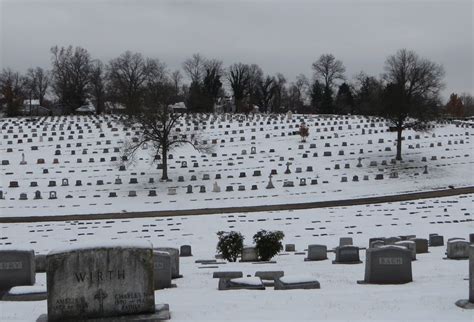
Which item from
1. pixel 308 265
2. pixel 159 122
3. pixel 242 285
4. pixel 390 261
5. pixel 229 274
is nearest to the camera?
pixel 242 285

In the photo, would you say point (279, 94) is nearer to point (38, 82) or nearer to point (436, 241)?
point (38, 82)

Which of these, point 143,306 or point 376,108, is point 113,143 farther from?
point 143,306

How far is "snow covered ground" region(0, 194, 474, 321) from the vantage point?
396 inches

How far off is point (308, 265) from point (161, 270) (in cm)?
591

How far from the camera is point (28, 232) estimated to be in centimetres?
2903

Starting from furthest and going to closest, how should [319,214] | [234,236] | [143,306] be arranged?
[319,214]
[234,236]
[143,306]

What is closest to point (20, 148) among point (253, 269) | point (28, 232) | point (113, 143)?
point (113, 143)

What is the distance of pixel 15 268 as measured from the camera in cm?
1462

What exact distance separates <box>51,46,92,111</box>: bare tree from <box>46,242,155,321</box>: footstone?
89.0 metres

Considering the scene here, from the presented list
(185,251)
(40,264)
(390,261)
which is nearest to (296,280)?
(390,261)

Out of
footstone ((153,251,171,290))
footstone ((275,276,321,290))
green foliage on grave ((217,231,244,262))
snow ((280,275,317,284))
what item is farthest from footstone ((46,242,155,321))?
green foliage on grave ((217,231,244,262))

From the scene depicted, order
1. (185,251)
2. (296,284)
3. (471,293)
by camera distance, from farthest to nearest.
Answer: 1. (185,251)
2. (296,284)
3. (471,293)

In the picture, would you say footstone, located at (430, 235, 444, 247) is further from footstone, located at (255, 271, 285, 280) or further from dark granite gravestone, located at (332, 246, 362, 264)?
footstone, located at (255, 271, 285, 280)

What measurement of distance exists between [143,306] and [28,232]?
20.9 m
